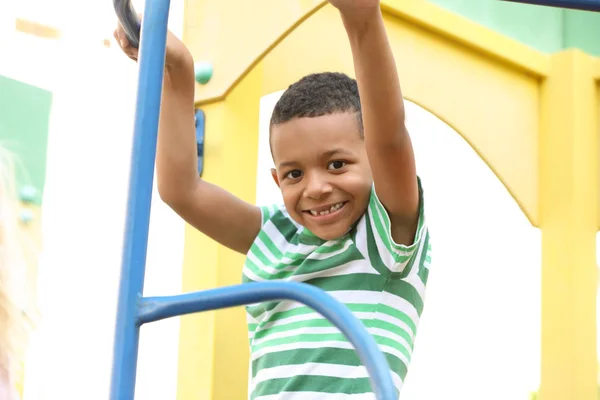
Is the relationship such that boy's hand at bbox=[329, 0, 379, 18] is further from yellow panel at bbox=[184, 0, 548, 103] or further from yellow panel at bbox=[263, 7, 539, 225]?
yellow panel at bbox=[263, 7, 539, 225]

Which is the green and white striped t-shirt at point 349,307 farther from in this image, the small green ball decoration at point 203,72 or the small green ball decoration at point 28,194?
the small green ball decoration at point 28,194

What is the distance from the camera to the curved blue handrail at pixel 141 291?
0.72 m

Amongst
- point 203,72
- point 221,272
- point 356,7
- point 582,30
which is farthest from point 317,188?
point 582,30

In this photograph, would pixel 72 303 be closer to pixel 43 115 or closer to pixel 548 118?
pixel 43 115

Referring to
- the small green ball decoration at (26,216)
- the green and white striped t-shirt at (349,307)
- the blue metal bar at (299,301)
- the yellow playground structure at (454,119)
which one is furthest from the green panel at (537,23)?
the blue metal bar at (299,301)

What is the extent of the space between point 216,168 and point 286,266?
2.15ft

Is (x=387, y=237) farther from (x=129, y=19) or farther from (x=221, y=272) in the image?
(x=221, y=272)

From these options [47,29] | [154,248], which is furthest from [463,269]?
[47,29]

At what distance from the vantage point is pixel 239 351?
1.77 m

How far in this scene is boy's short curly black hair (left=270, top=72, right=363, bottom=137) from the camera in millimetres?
1141

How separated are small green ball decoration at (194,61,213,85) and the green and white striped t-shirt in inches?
29.0

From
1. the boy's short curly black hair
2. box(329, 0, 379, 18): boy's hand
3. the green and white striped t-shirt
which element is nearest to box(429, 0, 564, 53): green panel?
the boy's short curly black hair

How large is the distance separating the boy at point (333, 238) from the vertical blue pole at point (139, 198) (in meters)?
0.21

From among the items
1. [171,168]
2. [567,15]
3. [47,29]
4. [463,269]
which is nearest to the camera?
[171,168]
